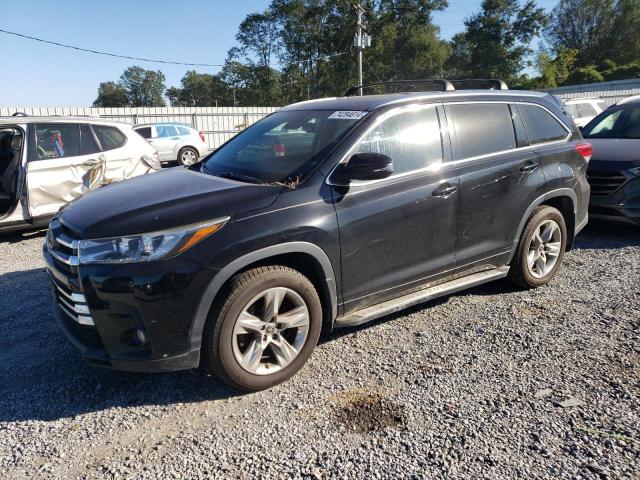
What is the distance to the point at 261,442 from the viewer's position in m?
2.56

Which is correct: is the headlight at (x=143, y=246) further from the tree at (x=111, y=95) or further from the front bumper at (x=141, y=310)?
the tree at (x=111, y=95)

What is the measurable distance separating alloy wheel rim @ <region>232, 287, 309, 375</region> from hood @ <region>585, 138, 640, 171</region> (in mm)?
5131

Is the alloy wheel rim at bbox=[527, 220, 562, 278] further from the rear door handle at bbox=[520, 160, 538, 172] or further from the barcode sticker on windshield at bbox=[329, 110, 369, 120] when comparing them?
the barcode sticker on windshield at bbox=[329, 110, 369, 120]

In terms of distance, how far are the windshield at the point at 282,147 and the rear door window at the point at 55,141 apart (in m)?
3.84

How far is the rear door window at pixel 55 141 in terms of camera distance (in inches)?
262

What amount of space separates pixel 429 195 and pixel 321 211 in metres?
0.95

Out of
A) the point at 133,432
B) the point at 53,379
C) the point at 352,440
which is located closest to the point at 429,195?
the point at 352,440

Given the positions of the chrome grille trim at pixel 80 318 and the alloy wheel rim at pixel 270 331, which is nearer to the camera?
the chrome grille trim at pixel 80 318

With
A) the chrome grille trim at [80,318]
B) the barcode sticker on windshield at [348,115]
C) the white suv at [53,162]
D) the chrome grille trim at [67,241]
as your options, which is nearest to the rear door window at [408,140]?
the barcode sticker on windshield at [348,115]

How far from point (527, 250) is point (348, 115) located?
2116mm

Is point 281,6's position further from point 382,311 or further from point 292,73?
point 382,311

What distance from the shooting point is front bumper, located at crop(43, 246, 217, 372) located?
2619mm

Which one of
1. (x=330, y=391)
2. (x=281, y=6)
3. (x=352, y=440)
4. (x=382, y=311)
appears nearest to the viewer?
(x=352, y=440)

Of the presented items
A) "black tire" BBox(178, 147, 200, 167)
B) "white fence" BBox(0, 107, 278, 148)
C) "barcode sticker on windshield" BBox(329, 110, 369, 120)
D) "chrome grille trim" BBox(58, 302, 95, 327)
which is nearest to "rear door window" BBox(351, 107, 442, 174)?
"barcode sticker on windshield" BBox(329, 110, 369, 120)
